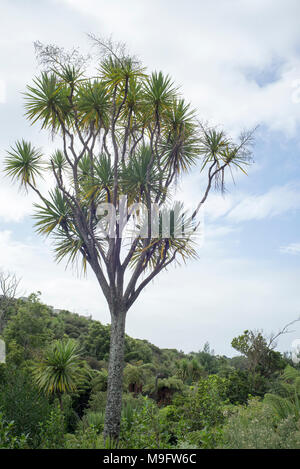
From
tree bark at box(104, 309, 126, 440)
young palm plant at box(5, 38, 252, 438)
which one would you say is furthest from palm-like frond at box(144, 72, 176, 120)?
tree bark at box(104, 309, 126, 440)

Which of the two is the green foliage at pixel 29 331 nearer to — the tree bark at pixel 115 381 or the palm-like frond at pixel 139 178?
the tree bark at pixel 115 381

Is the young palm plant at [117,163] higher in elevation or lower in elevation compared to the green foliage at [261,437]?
higher

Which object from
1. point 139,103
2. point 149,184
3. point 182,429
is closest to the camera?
point 182,429

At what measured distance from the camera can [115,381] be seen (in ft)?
26.5

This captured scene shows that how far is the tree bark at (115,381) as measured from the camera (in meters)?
7.74

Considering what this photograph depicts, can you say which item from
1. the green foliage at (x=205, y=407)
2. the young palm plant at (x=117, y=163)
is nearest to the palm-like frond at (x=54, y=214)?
the young palm plant at (x=117, y=163)

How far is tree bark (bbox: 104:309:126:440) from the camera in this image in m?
7.74

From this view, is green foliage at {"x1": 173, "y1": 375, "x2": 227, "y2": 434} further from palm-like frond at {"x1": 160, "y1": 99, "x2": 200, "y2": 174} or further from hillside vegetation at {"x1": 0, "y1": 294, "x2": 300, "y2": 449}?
palm-like frond at {"x1": 160, "y1": 99, "x2": 200, "y2": 174}

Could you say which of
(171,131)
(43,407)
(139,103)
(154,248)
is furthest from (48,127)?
(43,407)

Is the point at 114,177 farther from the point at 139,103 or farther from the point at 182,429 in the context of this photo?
the point at 182,429

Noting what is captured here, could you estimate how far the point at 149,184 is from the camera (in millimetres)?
8859

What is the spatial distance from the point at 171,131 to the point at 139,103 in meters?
1.20

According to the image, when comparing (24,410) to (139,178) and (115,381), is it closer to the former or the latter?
(115,381)
